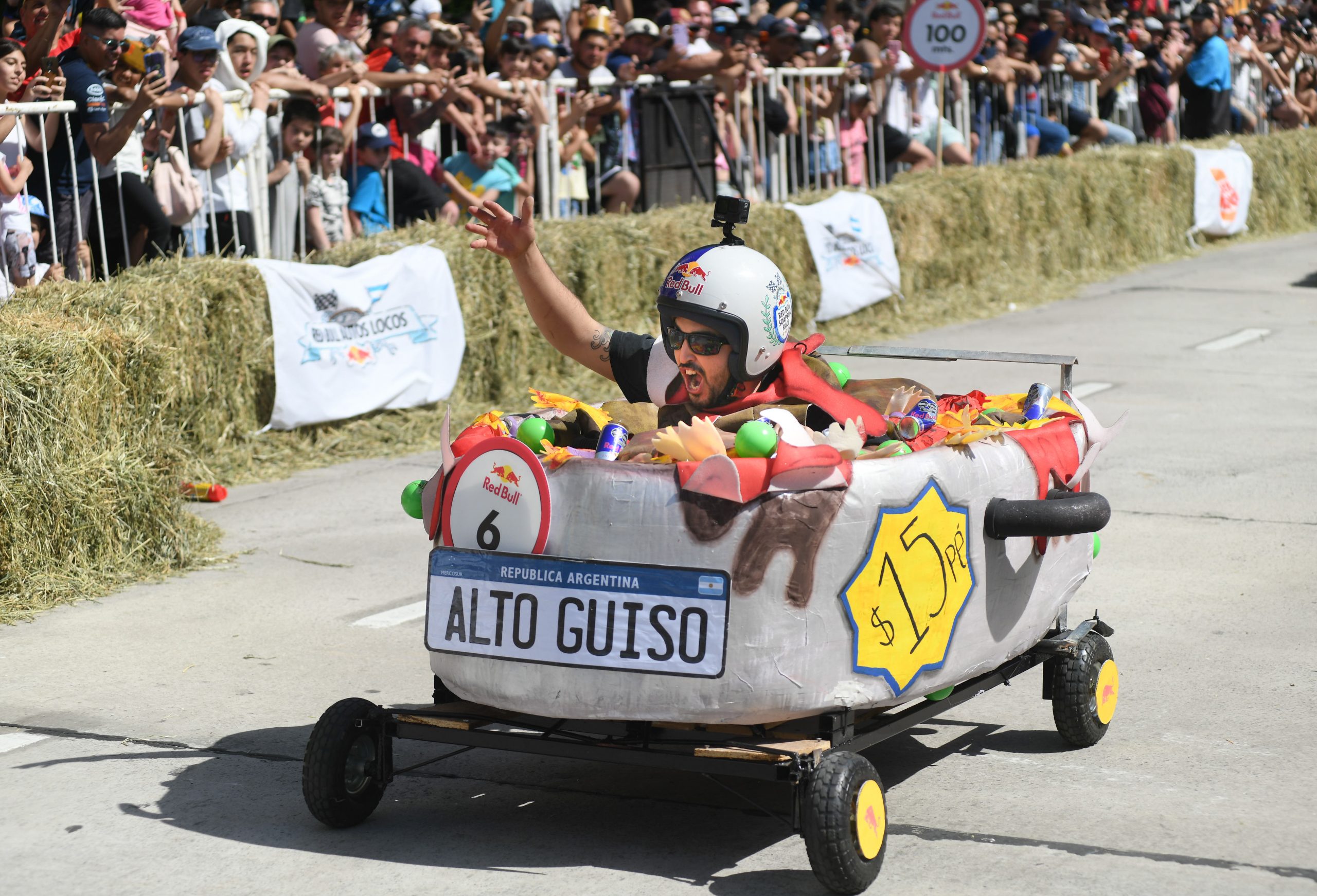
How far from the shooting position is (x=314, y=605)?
686 centimetres

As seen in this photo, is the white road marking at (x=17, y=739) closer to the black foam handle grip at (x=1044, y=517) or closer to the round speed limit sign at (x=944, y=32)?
the black foam handle grip at (x=1044, y=517)

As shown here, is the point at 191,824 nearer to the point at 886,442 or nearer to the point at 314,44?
the point at 886,442

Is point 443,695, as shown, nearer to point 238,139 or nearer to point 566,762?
point 566,762

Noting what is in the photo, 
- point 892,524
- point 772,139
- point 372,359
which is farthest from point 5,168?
point 772,139

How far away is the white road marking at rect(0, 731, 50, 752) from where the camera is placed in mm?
5223

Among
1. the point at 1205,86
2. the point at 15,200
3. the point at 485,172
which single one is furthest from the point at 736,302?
the point at 1205,86

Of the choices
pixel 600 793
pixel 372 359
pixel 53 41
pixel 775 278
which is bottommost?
pixel 600 793

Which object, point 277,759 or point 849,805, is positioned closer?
point 849,805

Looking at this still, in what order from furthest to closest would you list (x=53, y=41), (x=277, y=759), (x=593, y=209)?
1. (x=593, y=209)
2. (x=53, y=41)
3. (x=277, y=759)

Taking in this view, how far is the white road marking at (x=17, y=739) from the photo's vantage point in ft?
17.1

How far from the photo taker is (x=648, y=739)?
430 cm

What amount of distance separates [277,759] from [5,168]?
14.8 ft

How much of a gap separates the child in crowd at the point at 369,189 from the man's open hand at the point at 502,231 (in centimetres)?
608

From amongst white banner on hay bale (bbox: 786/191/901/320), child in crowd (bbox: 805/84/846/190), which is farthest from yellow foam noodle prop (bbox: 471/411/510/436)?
child in crowd (bbox: 805/84/846/190)
